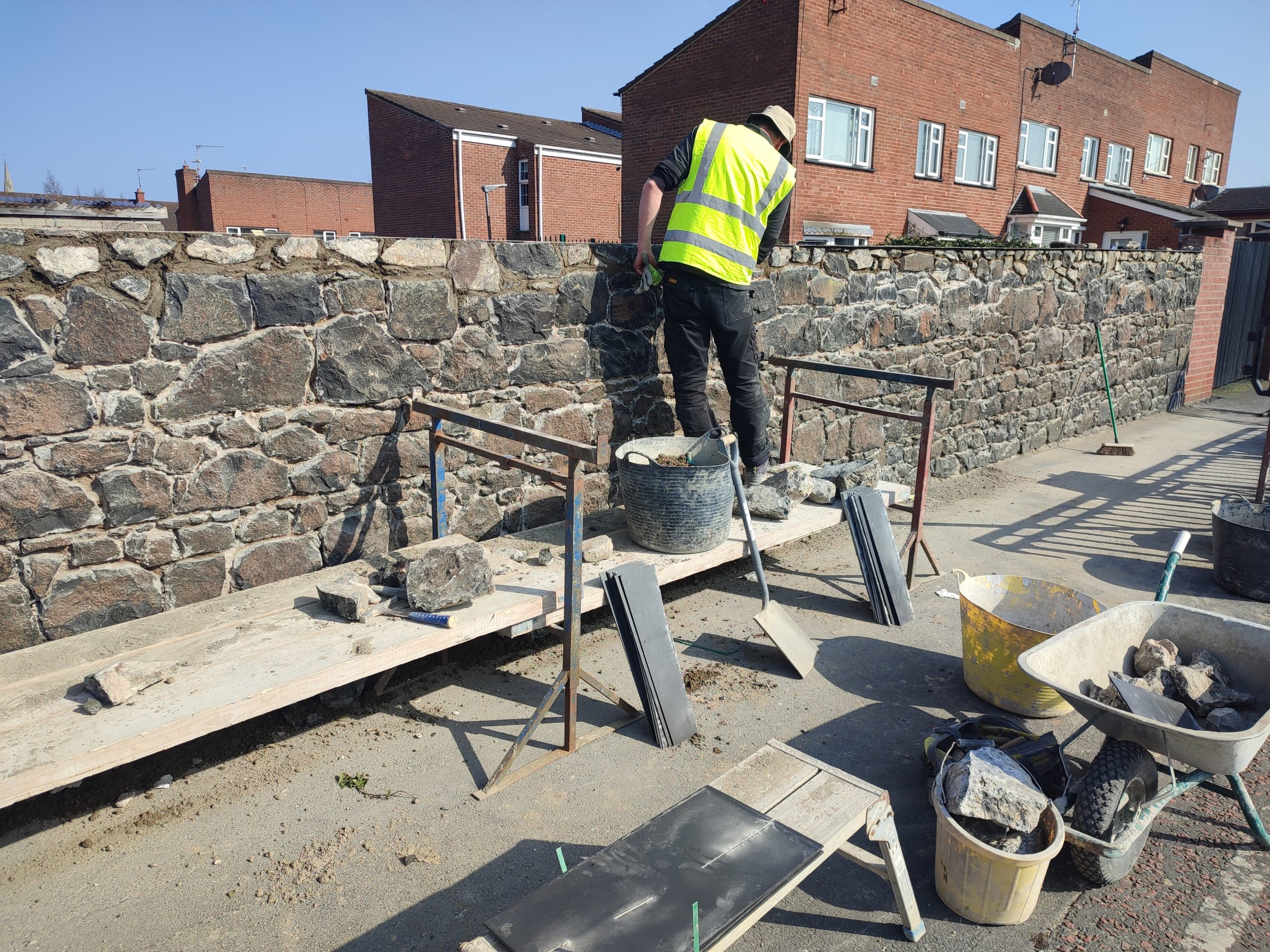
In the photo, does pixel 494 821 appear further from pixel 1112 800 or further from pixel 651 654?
pixel 1112 800

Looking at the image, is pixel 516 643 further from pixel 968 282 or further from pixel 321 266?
pixel 968 282

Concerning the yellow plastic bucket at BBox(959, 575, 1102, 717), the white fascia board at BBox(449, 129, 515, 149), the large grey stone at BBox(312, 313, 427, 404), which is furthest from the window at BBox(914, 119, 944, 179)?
the large grey stone at BBox(312, 313, 427, 404)

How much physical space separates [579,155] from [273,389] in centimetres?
2886

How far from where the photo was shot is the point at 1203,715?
121 inches

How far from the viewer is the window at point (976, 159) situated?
23609 mm

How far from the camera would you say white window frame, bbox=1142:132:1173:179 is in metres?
31.8

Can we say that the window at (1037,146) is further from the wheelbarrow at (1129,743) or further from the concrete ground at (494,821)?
the wheelbarrow at (1129,743)

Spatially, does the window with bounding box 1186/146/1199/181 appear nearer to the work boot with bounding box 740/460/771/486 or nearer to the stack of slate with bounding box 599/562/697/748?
the work boot with bounding box 740/460/771/486

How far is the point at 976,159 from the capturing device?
24250mm

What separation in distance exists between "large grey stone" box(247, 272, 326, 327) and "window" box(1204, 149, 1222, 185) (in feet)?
139

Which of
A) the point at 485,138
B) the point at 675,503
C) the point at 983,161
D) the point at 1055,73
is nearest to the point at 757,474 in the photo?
the point at 675,503

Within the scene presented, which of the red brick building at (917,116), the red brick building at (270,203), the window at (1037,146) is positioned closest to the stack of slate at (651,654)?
the red brick building at (917,116)

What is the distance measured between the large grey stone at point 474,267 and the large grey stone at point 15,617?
7.54 feet

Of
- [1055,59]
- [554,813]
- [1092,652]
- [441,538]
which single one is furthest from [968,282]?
[1055,59]
